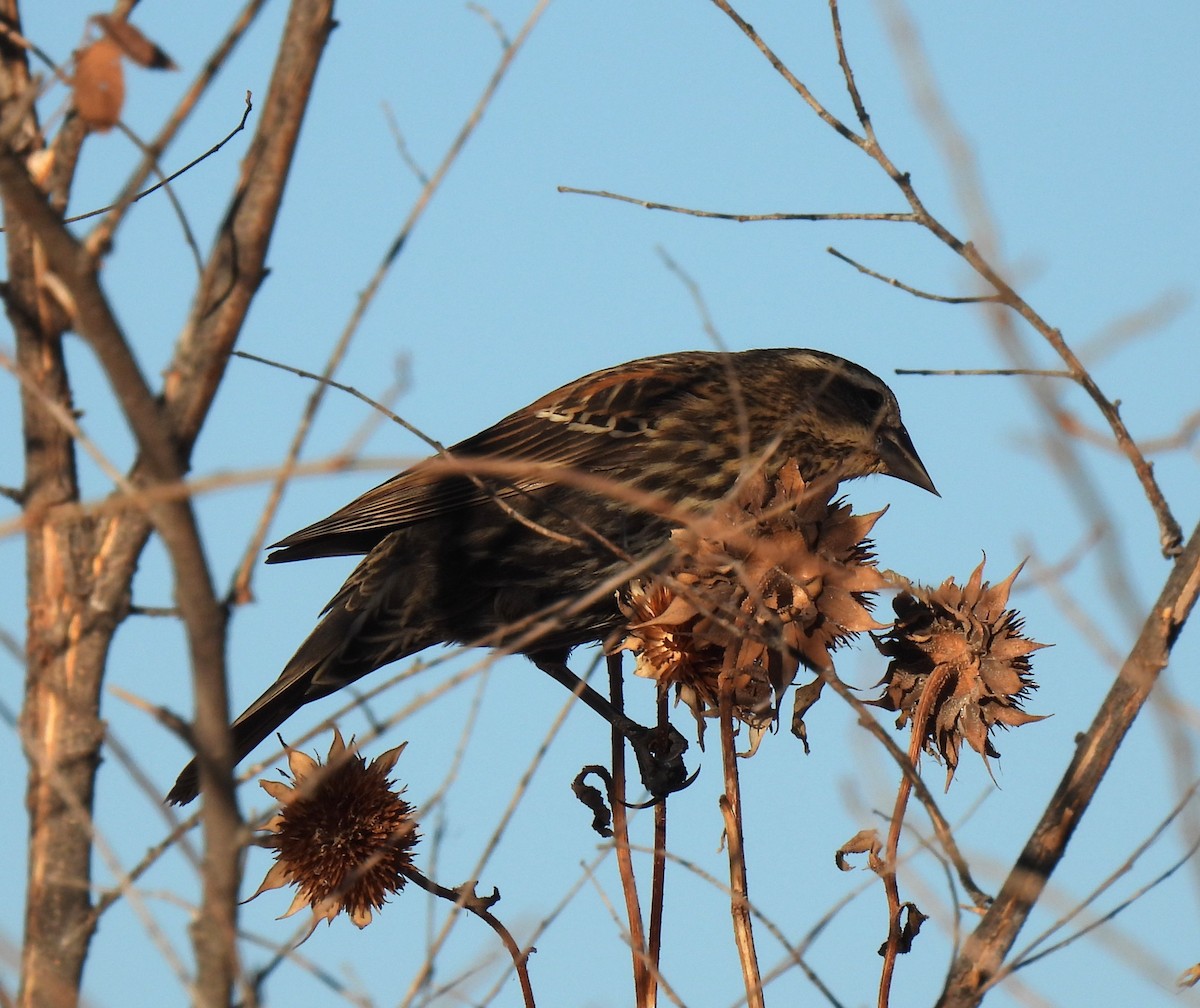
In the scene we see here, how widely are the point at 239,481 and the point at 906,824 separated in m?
1.32

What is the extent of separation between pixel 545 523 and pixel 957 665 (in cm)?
185

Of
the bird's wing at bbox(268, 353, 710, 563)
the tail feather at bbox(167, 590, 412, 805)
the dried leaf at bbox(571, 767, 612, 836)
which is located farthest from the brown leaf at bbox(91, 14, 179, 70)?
the tail feather at bbox(167, 590, 412, 805)

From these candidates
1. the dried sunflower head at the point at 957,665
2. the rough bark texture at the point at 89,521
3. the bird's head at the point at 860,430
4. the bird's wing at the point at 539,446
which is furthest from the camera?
the bird's head at the point at 860,430

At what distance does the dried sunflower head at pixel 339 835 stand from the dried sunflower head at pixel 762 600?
1.97 feet

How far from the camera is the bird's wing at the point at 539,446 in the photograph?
4539mm

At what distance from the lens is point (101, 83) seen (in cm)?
169

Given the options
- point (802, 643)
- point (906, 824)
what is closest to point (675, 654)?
point (802, 643)

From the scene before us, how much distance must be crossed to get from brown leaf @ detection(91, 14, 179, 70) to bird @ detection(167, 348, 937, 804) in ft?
8.27

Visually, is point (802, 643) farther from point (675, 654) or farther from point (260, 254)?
point (260, 254)

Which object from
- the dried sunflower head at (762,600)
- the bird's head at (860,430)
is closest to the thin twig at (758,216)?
the dried sunflower head at (762,600)

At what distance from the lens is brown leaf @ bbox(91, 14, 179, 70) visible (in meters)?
1.67

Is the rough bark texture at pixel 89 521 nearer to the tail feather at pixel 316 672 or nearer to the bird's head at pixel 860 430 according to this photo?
the tail feather at pixel 316 672

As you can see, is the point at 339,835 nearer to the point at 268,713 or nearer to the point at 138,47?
the point at 268,713

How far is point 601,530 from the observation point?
171 inches
